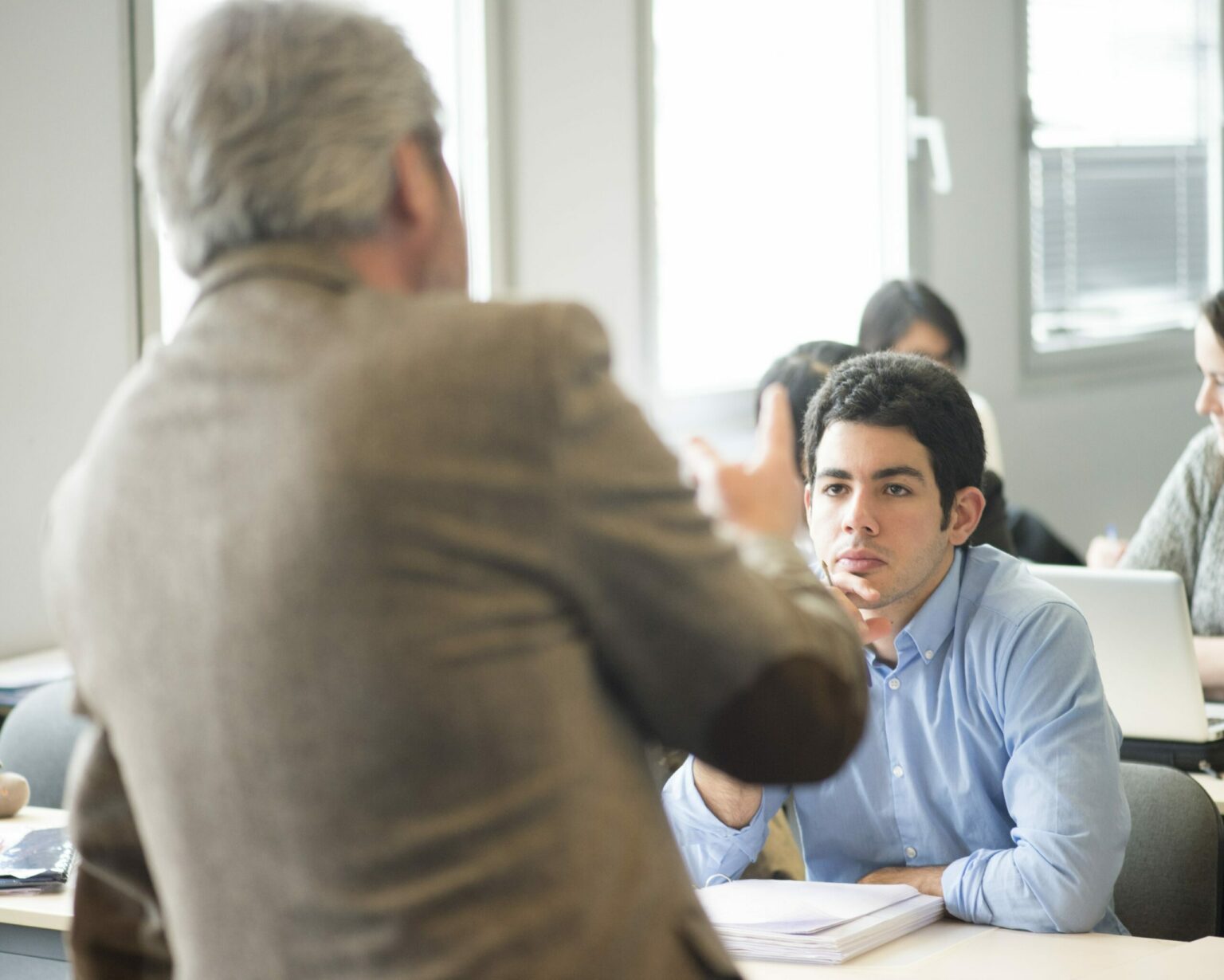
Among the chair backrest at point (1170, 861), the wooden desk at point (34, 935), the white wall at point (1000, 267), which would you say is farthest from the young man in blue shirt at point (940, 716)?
the white wall at point (1000, 267)

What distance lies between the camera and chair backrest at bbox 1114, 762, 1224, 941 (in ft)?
6.78

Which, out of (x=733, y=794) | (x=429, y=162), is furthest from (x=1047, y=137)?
(x=429, y=162)

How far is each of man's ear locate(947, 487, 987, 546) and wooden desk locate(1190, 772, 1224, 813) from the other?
1.65 feet

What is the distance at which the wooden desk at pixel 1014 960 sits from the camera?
166cm

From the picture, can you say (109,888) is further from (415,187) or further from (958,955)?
(958,955)

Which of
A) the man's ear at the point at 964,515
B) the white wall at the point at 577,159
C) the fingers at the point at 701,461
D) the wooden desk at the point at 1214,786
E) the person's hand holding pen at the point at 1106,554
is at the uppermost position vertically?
the white wall at the point at 577,159

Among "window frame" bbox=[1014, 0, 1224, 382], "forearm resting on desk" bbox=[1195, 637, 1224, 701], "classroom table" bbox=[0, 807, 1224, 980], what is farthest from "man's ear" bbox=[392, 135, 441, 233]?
"window frame" bbox=[1014, 0, 1224, 382]

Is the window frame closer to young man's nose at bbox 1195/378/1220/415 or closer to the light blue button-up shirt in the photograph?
young man's nose at bbox 1195/378/1220/415

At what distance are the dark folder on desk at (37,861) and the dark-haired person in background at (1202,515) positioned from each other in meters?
2.37

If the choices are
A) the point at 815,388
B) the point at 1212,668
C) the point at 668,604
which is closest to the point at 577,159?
the point at 815,388

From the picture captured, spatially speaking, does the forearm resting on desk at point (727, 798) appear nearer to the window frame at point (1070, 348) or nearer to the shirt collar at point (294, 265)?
the shirt collar at point (294, 265)

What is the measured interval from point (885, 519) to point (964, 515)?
0.12 m

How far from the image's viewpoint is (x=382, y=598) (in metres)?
0.92

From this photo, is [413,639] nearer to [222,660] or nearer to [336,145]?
[222,660]
